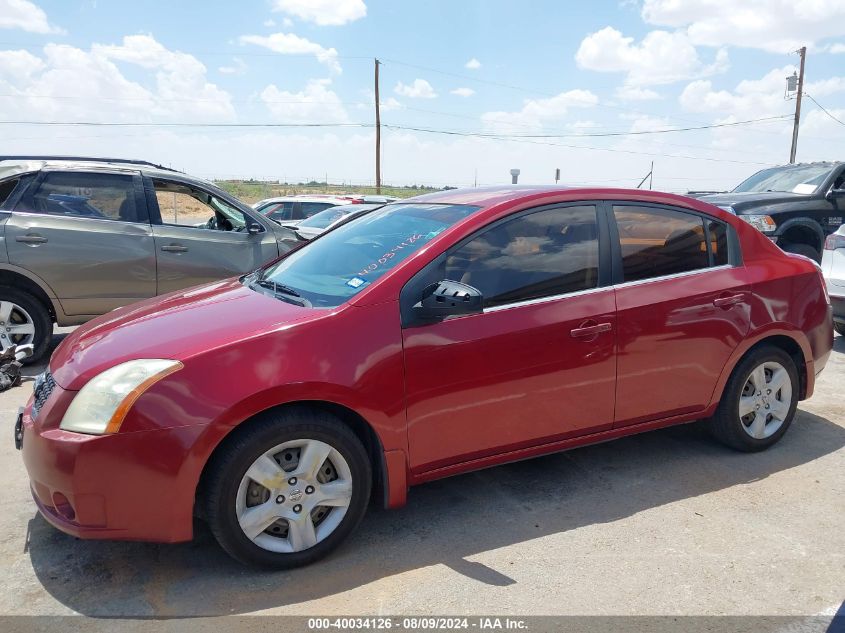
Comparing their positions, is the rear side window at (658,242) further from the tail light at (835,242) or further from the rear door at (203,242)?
the rear door at (203,242)

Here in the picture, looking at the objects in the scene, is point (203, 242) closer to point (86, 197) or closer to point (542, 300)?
point (86, 197)

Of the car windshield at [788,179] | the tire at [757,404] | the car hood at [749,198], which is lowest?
the tire at [757,404]

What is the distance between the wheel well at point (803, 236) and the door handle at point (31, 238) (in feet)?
29.1

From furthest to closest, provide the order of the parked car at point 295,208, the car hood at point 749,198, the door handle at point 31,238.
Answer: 1. the parked car at point 295,208
2. the car hood at point 749,198
3. the door handle at point 31,238

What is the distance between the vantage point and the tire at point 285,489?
288cm

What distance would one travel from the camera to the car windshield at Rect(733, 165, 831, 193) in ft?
33.2

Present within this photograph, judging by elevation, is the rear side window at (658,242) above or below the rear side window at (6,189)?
below

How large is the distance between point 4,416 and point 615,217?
4.31m

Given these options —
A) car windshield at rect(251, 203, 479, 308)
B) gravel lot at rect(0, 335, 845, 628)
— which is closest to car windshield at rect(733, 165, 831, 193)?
gravel lot at rect(0, 335, 845, 628)

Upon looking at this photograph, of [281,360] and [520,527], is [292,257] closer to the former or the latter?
[281,360]

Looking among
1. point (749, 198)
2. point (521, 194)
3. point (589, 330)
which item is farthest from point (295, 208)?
point (589, 330)

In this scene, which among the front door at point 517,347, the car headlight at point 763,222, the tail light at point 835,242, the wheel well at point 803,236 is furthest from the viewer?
the wheel well at point 803,236

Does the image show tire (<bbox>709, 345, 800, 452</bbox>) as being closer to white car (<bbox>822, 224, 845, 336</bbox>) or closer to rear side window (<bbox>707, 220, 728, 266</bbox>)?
rear side window (<bbox>707, 220, 728, 266</bbox>)

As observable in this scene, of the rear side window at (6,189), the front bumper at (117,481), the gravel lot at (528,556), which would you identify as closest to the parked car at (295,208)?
the rear side window at (6,189)
